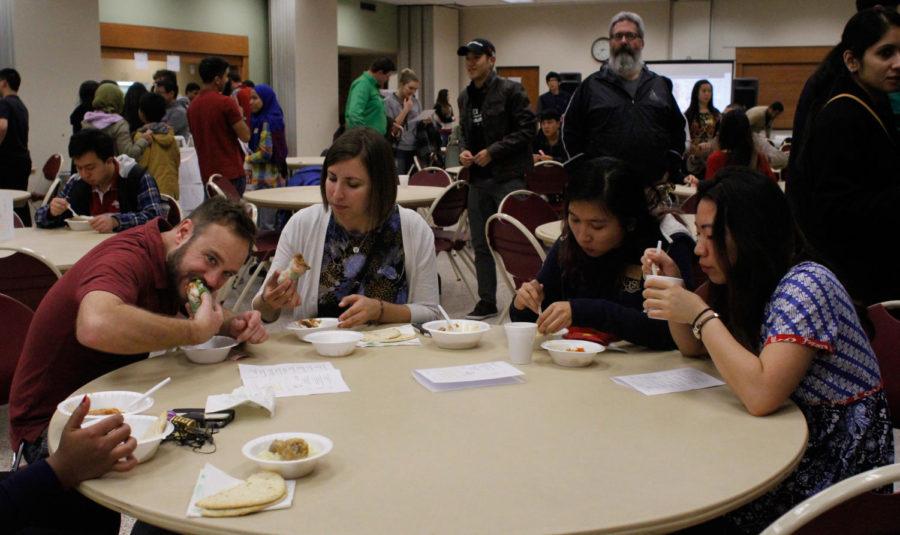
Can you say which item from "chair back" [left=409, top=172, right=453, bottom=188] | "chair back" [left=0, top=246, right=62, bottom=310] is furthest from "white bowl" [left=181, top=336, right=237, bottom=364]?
"chair back" [left=409, top=172, right=453, bottom=188]

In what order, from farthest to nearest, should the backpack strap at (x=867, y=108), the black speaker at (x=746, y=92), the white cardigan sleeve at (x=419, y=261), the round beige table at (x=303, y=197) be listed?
the black speaker at (x=746, y=92) < the round beige table at (x=303, y=197) < the white cardigan sleeve at (x=419, y=261) < the backpack strap at (x=867, y=108)

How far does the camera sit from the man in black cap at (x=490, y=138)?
520cm

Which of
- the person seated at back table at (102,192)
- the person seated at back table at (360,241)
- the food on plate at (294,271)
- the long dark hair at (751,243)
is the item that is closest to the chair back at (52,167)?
the person seated at back table at (102,192)

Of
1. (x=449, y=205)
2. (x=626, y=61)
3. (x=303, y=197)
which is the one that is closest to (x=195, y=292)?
(x=626, y=61)

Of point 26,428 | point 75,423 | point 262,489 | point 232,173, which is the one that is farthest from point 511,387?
point 232,173

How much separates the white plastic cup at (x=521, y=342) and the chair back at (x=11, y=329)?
4.51ft

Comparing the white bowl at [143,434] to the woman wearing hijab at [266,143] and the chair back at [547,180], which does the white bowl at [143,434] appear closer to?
the woman wearing hijab at [266,143]

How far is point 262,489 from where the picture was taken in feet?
4.00

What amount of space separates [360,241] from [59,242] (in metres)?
1.68

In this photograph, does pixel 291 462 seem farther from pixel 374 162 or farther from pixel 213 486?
pixel 374 162

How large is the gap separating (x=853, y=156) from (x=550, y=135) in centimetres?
725

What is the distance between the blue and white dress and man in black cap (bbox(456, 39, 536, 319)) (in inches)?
141

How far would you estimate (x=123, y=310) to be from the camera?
170cm

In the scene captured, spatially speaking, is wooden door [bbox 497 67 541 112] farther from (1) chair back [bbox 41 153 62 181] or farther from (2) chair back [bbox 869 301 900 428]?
(2) chair back [bbox 869 301 900 428]
